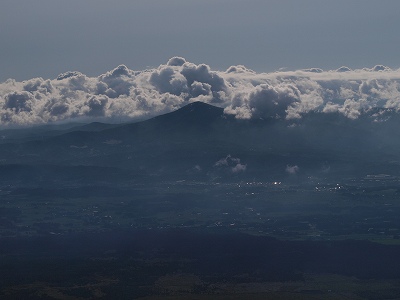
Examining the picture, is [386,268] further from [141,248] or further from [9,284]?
[9,284]

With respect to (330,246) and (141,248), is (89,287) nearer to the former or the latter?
(141,248)

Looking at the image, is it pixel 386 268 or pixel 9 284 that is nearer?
pixel 9 284

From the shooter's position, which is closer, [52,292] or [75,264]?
[52,292]

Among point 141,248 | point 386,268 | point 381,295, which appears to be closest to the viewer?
point 381,295

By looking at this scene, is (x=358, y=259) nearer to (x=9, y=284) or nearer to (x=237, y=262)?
(x=237, y=262)

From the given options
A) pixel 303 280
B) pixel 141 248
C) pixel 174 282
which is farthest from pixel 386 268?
pixel 141 248

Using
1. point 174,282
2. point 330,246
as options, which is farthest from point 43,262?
point 330,246

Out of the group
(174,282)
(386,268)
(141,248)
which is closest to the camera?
(174,282)

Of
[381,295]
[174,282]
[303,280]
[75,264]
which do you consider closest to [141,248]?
[75,264]

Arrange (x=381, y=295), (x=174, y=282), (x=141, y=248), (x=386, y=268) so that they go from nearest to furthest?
(x=381, y=295) → (x=174, y=282) → (x=386, y=268) → (x=141, y=248)
